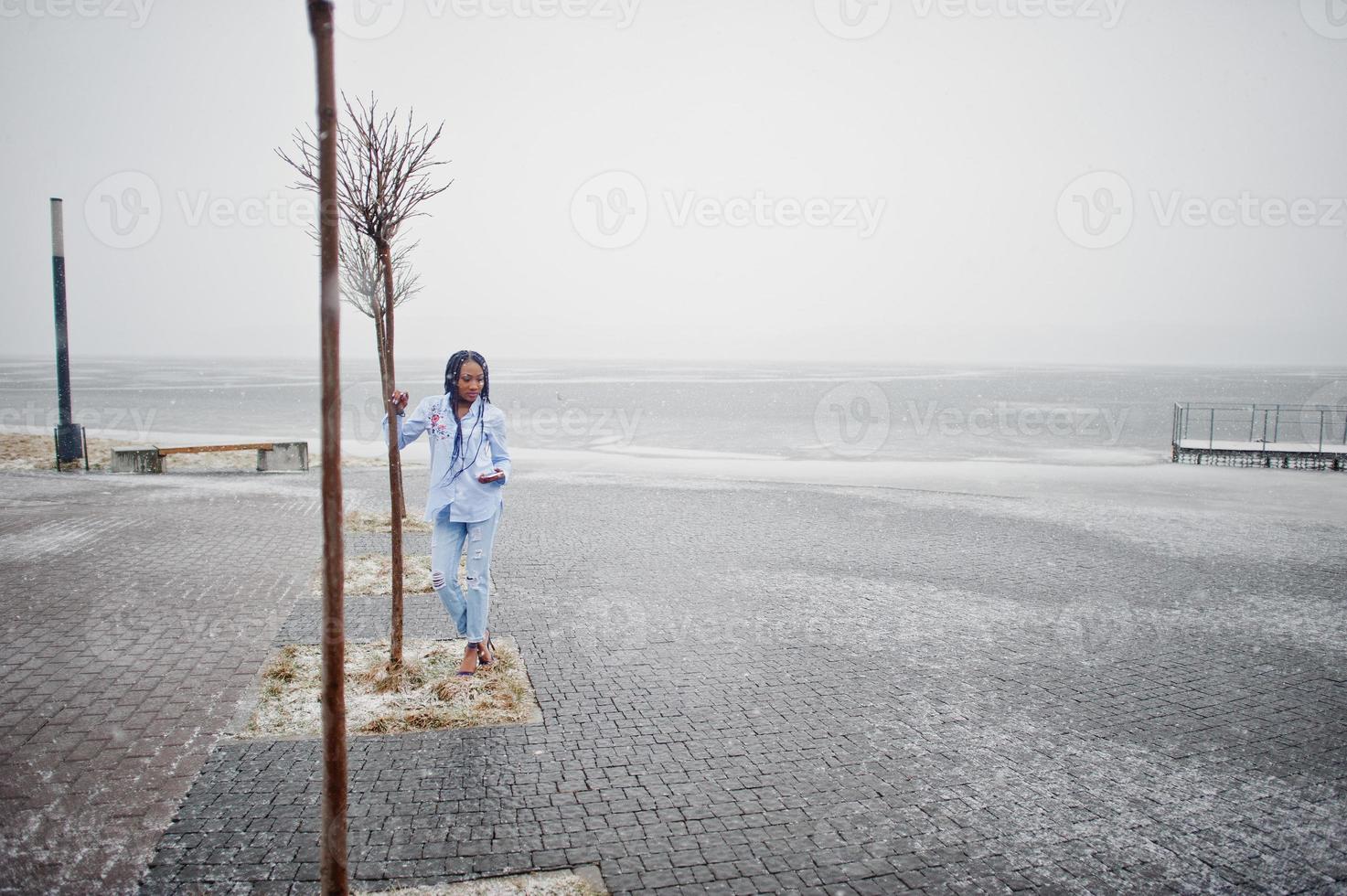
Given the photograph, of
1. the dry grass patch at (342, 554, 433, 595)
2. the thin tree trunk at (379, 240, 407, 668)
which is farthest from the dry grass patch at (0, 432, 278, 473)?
the thin tree trunk at (379, 240, 407, 668)

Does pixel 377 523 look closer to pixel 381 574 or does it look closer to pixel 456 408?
pixel 381 574

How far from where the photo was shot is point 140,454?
1648 cm

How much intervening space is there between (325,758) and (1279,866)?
4043 millimetres

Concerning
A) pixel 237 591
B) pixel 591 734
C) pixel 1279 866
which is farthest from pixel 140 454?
pixel 1279 866

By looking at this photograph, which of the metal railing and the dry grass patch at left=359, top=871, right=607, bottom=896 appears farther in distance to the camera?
the metal railing

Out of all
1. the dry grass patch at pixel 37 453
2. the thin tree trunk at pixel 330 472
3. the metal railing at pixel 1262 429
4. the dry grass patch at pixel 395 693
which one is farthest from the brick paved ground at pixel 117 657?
the metal railing at pixel 1262 429

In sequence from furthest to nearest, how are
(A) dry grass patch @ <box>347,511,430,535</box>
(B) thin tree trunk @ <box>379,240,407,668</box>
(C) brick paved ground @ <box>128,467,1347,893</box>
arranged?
(A) dry grass patch @ <box>347,511,430,535</box>
(B) thin tree trunk @ <box>379,240,407,668</box>
(C) brick paved ground @ <box>128,467,1347,893</box>

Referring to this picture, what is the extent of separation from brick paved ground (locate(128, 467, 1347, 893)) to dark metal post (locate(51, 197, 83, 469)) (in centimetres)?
1225

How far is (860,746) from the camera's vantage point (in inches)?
190

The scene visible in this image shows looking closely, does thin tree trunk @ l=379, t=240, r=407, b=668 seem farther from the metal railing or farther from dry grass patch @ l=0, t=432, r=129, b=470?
the metal railing

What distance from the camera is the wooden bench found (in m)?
16.5

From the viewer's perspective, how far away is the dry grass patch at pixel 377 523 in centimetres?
1098

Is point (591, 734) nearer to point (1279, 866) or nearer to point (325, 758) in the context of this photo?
point (325, 758)

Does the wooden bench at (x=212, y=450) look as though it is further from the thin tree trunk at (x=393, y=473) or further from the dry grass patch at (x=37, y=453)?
the thin tree trunk at (x=393, y=473)
